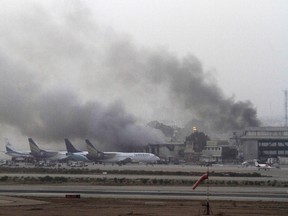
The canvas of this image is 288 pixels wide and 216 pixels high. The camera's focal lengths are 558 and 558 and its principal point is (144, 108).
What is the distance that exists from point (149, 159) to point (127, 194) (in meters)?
123

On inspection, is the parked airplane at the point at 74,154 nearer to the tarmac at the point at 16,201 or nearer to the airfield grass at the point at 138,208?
the tarmac at the point at 16,201

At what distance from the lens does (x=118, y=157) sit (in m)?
176

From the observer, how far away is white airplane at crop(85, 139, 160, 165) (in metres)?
176

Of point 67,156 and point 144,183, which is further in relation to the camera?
point 67,156

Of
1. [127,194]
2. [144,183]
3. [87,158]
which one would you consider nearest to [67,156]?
[87,158]

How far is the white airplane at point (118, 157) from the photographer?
176m

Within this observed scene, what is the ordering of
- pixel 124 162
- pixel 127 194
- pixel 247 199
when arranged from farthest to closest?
pixel 124 162 < pixel 127 194 < pixel 247 199

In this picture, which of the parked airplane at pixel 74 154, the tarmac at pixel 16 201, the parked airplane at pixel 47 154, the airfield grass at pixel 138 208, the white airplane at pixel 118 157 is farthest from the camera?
the parked airplane at pixel 47 154

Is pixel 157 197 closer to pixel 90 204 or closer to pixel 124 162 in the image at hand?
pixel 90 204

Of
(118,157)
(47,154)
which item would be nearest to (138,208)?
(118,157)

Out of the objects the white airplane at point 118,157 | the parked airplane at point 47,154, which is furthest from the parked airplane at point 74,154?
the white airplane at point 118,157

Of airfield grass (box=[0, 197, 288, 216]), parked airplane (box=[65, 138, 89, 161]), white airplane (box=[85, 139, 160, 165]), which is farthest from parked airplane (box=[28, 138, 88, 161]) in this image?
airfield grass (box=[0, 197, 288, 216])

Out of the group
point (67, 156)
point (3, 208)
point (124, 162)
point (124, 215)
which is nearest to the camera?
point (124, 215)

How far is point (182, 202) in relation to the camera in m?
47.9
